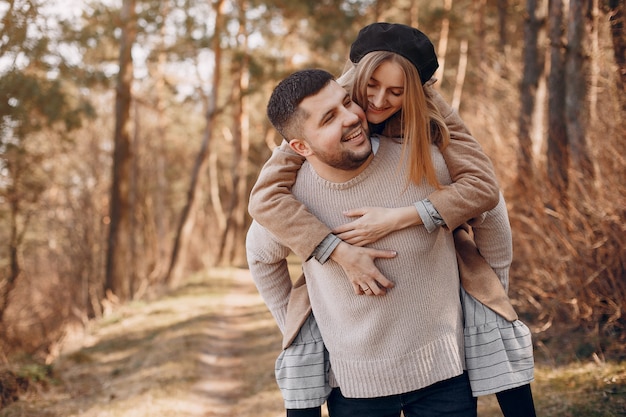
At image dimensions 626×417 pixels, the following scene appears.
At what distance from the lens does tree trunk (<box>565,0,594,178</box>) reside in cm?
608

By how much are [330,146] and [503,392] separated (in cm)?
115

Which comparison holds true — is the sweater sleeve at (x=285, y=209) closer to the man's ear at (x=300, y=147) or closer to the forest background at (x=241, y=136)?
the man's ear at (x=300, y=147)

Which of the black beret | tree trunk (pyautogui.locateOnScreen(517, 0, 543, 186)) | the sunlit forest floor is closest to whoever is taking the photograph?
the black beret

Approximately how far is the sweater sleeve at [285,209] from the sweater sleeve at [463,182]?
0.46m

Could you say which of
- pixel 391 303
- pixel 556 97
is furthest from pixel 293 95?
pixel 556 97

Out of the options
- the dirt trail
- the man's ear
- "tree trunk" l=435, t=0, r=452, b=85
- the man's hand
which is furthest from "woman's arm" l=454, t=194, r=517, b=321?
"tree trunk" l=435, t=0, r=452, b=85

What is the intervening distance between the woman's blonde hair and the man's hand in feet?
1.06

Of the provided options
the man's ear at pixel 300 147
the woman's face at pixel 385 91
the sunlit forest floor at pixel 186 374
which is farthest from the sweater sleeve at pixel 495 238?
the sunlit forest floor at pixel 186 374

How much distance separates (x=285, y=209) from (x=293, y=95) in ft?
1.41

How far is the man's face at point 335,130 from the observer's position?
2.42m

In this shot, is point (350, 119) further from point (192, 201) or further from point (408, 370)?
point (192, 201)

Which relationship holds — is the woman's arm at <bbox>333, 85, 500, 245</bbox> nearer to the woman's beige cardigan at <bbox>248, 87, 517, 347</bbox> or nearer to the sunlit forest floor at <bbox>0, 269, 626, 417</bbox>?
the woman's beige cardigan at <bbox>248, 87, 517, 347</bbox>

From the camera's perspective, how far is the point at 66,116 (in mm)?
13367

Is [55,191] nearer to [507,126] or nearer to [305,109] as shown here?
[507,126]
